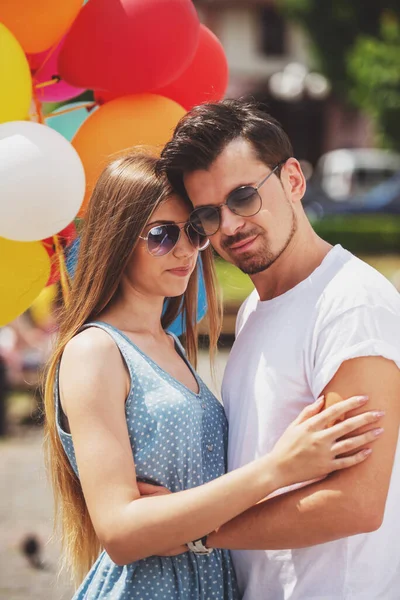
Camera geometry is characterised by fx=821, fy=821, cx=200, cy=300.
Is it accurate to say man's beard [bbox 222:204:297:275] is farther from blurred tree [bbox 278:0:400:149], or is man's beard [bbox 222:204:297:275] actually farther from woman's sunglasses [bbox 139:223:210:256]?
blurred tree [bbox 278:0:400:149]

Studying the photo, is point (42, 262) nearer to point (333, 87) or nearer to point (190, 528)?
point (190, 528)

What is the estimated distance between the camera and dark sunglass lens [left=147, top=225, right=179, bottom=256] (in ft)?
7.36

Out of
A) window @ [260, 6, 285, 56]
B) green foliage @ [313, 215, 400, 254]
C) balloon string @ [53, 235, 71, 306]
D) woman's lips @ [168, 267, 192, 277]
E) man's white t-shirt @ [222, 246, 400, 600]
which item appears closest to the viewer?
man's white t-shirt @ [222, 246, 400, 600]

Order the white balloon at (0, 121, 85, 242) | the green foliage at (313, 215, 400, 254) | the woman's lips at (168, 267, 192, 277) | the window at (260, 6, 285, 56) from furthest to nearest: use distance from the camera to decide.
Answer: the window at (260, 6, 285, 56), the green foliage at (313, 215, 400, 254), the white balloon at (0, 121, 85, 242), the woman's lips at (168, 267, 192, 277)

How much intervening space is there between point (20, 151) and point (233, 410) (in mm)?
1008

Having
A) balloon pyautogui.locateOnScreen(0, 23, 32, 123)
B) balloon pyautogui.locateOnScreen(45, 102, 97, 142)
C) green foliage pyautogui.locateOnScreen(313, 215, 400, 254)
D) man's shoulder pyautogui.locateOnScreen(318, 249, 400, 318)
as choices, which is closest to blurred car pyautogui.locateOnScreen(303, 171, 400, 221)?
green foliage pyautogui.locateOnScreen(313, 215, 400, 254)

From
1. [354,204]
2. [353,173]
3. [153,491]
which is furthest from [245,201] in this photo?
[353,173]

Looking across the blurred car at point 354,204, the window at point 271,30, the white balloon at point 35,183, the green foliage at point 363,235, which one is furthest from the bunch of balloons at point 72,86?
the window at point 271,30

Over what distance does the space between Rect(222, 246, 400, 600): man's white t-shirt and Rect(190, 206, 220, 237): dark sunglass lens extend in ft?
0.87

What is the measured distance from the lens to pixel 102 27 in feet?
8.87

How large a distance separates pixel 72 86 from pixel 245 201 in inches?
42.7

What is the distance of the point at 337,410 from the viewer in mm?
1843

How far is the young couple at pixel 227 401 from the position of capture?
188 cm

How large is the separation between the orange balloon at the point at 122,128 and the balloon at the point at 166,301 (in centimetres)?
19
